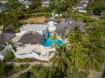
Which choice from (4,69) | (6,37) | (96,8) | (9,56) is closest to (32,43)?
(9,56)

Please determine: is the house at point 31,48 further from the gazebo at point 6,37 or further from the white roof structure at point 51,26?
the white roof structure at point 51,26

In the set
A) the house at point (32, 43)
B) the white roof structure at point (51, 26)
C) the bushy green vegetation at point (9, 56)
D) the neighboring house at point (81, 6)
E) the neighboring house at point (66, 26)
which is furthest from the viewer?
the neighboring house at point (81, 6)

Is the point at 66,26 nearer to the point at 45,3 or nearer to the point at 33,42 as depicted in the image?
the point at 33,42

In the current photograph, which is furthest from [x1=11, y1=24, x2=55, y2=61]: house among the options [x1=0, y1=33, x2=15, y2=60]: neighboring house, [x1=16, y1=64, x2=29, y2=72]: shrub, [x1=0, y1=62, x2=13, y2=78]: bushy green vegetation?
[x1=0, y1=62, x2=13, y2=78]: bushy green vegetation

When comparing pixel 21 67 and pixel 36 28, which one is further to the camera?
pixel 36 28

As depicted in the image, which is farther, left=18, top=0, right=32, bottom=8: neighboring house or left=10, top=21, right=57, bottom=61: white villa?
left=18, top=0, right=32, bottom=8: neighboring house

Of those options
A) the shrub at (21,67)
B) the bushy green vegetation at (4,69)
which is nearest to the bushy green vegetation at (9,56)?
the bushy green vegetation at (4,69)

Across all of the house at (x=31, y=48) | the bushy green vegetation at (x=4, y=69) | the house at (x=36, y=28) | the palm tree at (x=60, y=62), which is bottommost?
the bushy green vegetation at (x=4, y=69)

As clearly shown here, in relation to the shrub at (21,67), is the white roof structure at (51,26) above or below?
above

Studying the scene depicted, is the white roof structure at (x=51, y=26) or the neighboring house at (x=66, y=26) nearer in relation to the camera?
the neighboring house at (x=66, y=26)

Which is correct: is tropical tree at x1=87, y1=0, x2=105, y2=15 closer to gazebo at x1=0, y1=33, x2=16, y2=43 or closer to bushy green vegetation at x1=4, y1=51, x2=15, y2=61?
gazebo at x1=0, y1=33, x2=16, y2=43

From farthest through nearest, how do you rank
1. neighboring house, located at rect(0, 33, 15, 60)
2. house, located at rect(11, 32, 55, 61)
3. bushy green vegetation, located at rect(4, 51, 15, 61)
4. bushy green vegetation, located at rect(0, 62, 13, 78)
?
neighboring house, located at rect(0, 33, 15, 60) < house, located at rect(11, 32, 55, 61) < bushy green vegetation, located at rect(4, 51, 15, 61) < bushy green vegetation, located at rect(0, 62, 13, 78)
